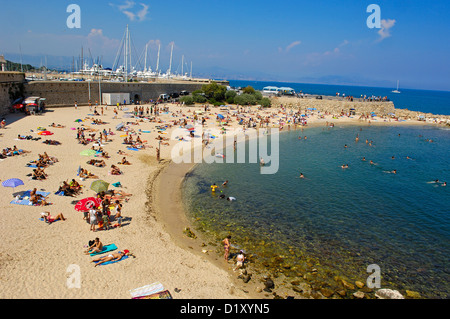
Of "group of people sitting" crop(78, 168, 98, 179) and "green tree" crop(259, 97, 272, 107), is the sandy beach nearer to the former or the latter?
"group of people sitting" crop(78, 168, 98, 179)

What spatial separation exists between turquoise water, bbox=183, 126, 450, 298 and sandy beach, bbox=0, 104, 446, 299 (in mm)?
1635

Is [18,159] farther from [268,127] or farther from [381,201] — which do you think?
[268,127]

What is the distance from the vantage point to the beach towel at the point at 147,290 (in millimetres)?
8238

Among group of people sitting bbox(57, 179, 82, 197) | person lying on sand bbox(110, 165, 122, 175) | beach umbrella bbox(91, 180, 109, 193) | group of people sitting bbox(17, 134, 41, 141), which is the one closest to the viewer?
beach umbrella bbox(91, 180, 109, 193)

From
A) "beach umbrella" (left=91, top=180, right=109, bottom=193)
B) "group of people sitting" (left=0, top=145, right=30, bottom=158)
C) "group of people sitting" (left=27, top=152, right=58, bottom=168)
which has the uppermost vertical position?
"group of people sitting" (left=0, top=145, right=30, bottom=158)

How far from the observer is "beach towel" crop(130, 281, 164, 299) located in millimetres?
8238

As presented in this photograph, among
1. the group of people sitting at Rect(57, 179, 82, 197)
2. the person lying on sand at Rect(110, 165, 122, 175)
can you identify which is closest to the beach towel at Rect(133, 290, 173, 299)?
the group of people sitting at Rect(57, 179, 82, 197)

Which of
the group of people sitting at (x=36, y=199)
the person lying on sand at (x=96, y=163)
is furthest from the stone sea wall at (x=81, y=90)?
the group of people sitting at (x=36, y=199)

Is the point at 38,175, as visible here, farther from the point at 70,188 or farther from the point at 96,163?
the point at 96,163

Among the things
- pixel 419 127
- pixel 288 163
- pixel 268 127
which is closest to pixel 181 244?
pixel 288 163

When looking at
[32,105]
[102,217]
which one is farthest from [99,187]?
[32,105]

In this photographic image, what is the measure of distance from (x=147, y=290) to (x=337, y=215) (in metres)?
11.0

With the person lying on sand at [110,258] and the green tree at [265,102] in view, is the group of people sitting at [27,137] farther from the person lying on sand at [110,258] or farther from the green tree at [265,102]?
the green tree at [265,102]

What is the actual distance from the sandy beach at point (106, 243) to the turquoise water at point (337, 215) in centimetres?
163
